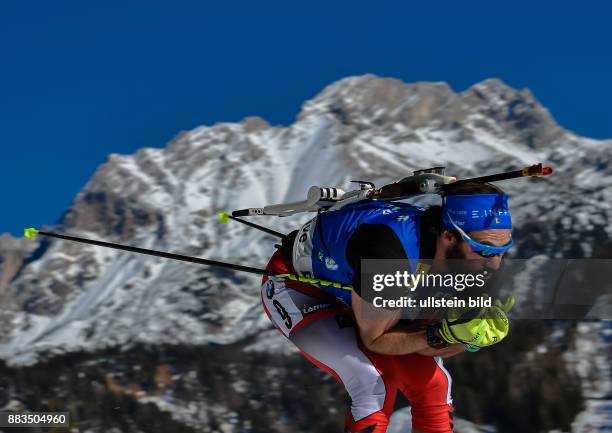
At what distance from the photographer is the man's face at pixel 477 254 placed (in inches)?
226

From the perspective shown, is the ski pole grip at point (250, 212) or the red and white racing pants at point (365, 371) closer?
the red and white racing pants at point (365, 371)

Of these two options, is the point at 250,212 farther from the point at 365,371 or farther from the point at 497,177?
the point at 497,177

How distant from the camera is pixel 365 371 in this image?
639 cm

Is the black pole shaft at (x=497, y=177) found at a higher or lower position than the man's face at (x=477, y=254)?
higher

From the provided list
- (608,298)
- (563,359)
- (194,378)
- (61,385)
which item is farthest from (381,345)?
(194,378)

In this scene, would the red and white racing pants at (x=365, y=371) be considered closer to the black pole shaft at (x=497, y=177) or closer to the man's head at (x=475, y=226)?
the man's head at (x=475, y=226)

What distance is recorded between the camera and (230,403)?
3353 cm

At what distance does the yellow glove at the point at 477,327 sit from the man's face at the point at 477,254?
0.32 meters

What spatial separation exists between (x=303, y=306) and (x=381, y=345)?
1.09 m

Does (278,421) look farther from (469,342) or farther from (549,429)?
(469,342)

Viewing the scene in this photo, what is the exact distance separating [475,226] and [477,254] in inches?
8.8

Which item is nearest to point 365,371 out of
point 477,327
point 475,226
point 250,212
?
point 477,327

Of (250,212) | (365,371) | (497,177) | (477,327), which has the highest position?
(250,212)

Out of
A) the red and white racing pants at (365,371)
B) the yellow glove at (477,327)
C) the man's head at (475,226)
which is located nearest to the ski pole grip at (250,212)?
the red and white racing pants at (365,371)
